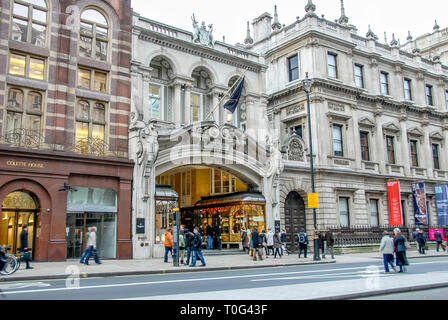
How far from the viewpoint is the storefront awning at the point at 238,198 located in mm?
28953

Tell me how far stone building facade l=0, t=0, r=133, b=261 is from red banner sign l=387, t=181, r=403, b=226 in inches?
931

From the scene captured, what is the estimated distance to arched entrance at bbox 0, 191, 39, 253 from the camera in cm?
2105

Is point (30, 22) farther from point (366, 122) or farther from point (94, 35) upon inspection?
point (366, 122)

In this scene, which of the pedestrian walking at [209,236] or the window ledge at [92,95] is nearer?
the window ledge at [92,95]

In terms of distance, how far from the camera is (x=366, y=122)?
38031 mm

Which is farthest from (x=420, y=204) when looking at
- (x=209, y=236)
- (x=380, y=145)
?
(x=209, y=236)

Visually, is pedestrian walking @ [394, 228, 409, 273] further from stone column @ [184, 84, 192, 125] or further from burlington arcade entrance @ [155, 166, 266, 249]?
stone column @ [184, 84, 192, 125]

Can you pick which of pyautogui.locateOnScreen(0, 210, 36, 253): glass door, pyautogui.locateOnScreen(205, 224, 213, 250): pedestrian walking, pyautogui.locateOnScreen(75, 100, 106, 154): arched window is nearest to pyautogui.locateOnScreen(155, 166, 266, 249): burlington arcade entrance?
pyautogui.locateOnScreen(205, 224, 213, 250): pedestrian walking

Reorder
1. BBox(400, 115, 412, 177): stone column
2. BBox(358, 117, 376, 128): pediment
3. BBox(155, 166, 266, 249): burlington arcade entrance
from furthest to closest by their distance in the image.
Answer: BBox(400, 115, 412, 177): stone column
BBox(358, 117, 376, 128): pediment
BBox(155, 166, 266, 249): burlington arcade entrance

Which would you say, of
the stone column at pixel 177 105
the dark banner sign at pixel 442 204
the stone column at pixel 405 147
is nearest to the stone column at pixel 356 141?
the stone column at pixel 405 147

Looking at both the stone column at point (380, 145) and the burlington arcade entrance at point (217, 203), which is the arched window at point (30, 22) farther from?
the stone column at point (380, 145)

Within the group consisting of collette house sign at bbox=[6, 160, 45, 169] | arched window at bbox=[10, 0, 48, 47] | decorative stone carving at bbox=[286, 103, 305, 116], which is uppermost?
arched window at bbox=[10, 0, 48, 47]

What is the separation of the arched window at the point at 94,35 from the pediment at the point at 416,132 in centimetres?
2970
